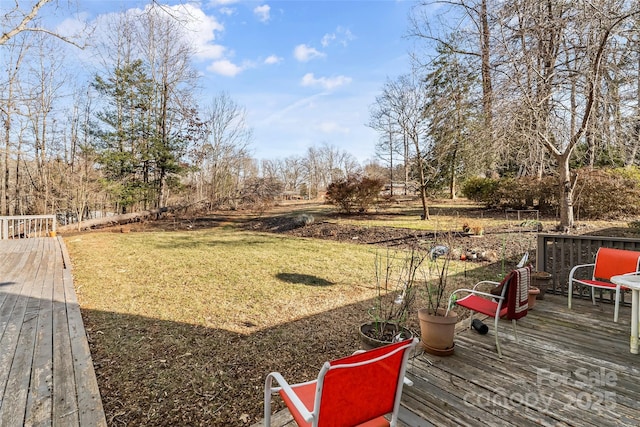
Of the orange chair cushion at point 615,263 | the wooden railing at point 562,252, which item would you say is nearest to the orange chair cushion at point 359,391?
the orange chair cushion at point 615,263

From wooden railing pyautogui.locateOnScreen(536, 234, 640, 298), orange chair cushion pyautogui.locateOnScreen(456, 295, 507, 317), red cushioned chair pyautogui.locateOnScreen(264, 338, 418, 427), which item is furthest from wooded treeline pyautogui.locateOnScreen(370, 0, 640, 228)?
red cushioned chair pyautogui.locateOnScreen(264, 338, 418, 427)

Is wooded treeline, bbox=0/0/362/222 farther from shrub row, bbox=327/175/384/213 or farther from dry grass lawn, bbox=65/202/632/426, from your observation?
dry grass lawn, bbox=65/202/632/426

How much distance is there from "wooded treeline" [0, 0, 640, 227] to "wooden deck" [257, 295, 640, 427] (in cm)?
459

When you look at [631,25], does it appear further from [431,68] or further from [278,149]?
[278,149]

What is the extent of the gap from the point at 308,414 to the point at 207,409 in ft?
4.24

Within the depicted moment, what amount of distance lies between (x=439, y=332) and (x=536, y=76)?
5973 millimetres

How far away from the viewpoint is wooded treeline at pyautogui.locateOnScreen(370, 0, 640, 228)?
528cm

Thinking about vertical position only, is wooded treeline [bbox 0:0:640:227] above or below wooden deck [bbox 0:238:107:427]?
above

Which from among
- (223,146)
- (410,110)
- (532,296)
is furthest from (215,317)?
(223,146)

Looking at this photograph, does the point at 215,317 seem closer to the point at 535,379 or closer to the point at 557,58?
the point at 535,379

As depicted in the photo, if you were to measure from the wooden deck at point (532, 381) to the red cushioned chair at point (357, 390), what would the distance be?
0.65 meters

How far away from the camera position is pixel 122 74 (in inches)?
543

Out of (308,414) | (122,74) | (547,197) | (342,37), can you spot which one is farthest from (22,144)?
(547,197)

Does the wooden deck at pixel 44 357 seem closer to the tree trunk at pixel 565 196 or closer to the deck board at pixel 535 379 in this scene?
the deck board at pixel 535 379
